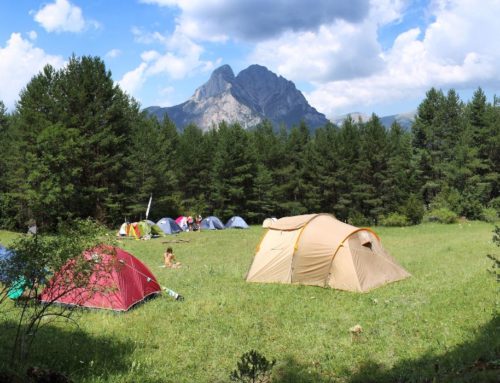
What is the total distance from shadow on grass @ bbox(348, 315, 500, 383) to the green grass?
2 cm

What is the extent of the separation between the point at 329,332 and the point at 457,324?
2785 mm

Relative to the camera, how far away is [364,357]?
7980 mm

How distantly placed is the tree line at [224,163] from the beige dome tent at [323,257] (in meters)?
25.0

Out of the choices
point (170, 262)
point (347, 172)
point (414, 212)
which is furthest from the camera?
point (347, 172)

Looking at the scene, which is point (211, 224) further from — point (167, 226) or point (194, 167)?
point (194, 167)

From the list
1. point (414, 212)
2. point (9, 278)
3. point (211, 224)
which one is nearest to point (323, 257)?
point (9, 278)

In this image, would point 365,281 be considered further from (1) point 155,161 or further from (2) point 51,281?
(1) point 155,161

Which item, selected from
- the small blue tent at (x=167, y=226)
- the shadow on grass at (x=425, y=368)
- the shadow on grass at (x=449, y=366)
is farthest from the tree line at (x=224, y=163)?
the shadow on grass at (x=449, y=366)

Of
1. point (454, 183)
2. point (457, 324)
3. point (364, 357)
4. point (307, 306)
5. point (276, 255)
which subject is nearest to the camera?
point (364, 357)

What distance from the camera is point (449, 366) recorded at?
7.00m

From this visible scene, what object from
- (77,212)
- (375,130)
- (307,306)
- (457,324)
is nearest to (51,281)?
(307,306)

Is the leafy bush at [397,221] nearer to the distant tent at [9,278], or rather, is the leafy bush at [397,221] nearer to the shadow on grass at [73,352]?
the shadow on grass at [73,352]

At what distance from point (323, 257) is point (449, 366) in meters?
6.92

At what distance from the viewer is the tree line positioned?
36312 mm
